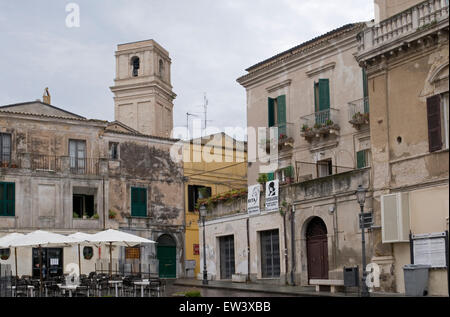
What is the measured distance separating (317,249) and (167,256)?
18470 millimetres

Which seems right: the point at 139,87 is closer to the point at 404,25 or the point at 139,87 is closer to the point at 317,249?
the point at 317,249

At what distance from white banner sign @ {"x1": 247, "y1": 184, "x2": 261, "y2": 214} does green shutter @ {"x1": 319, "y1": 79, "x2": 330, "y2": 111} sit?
4.64 m

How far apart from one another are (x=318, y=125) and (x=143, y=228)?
16885mm

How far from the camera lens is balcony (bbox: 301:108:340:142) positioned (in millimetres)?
32125

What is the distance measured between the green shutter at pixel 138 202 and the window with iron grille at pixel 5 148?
784cm

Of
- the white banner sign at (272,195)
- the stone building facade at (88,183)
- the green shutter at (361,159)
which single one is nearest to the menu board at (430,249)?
the green shutter at (361,159)

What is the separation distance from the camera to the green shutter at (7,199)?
133 ft

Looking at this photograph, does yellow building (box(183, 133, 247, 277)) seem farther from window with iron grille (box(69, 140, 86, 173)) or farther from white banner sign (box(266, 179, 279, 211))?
white banner sign (box(266, 179, 279, 211))

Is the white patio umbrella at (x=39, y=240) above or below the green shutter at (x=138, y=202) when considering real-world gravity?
below

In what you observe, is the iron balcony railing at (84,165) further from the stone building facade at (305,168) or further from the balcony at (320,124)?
the balcony at (320,124)

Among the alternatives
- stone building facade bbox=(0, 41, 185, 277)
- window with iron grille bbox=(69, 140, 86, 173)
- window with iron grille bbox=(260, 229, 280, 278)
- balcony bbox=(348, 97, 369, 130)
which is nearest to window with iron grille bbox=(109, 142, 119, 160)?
stone building facade bbox=(0, 41, 185, 277)
